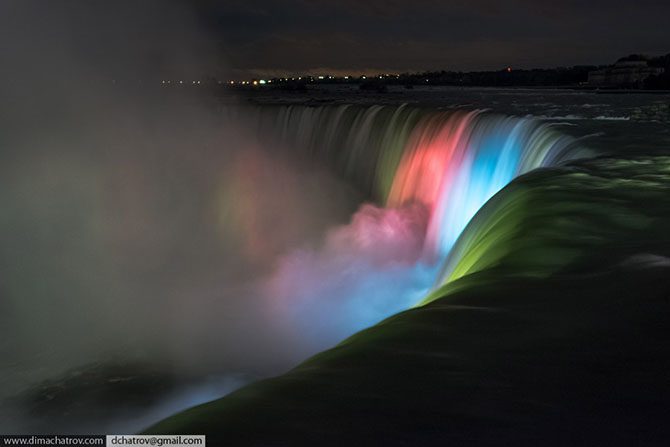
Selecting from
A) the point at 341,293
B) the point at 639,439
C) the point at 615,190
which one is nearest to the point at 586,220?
the point at 615,190

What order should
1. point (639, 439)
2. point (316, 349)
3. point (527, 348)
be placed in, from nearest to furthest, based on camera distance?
point (639, 439)
point (527, 348)
point (316, 349)

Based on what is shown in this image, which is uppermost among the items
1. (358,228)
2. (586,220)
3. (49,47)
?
(49,47)

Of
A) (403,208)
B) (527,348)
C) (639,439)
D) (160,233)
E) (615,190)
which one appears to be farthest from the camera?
(160,233)

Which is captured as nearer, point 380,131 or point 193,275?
point 193,275

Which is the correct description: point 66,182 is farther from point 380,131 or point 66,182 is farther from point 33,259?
point 380,131

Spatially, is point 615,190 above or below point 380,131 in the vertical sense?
below

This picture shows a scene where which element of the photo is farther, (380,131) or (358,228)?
(380,131)

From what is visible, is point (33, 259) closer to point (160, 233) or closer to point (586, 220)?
point (160, 233)

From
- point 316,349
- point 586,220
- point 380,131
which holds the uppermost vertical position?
point 380,131

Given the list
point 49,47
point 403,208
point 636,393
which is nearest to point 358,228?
point 403,208
